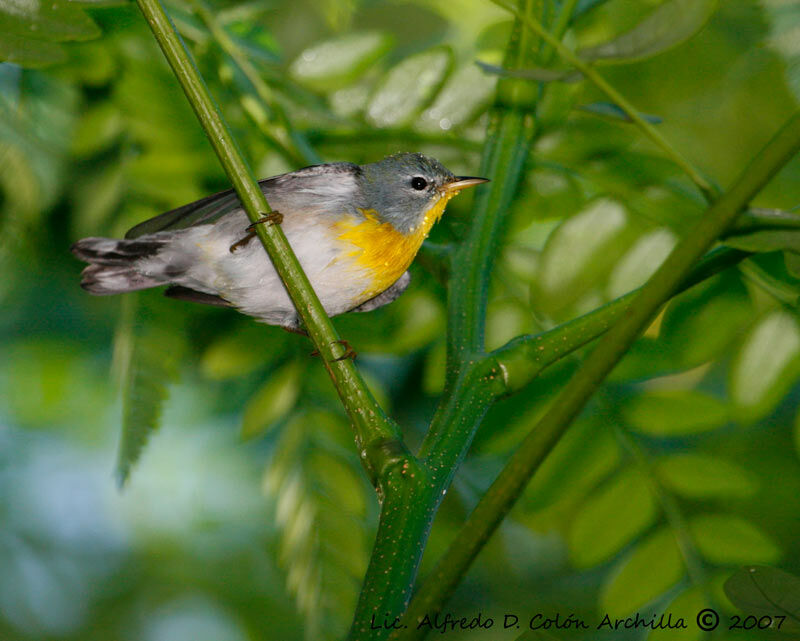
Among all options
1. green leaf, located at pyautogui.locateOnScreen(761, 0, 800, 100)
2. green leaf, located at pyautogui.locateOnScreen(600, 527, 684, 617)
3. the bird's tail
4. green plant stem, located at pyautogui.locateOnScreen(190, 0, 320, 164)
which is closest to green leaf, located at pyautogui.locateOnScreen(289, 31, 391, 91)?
green plant stem, located at pyautogui.locateOnScreen(190, 0, 320, 164)

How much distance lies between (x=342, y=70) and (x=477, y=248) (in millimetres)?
484

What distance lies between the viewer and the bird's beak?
40.8 inches

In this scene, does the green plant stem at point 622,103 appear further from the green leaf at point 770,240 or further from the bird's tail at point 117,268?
the bird's tail at point 117,268

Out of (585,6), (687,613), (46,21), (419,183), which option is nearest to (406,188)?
(419,183)

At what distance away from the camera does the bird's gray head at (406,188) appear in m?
1.20

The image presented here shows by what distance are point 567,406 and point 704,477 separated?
1.67 ft

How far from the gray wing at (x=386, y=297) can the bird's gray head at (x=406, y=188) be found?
0.34ft

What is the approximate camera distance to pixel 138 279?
113 centimetres

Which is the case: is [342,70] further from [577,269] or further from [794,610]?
[794,610]

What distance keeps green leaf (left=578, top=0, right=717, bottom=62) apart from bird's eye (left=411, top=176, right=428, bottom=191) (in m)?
0.57

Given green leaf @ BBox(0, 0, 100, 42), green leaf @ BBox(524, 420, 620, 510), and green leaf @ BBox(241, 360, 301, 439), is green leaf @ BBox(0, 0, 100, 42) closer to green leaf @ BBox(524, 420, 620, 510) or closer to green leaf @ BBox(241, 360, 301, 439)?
green leaf @ BBox(241, 360, 301, 439)

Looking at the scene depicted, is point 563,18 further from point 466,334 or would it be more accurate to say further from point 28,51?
point 28,51

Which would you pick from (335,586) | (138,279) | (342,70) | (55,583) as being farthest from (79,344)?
(335,586)

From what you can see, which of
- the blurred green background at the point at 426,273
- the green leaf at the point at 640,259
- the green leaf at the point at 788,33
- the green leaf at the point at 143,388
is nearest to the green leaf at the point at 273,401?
the blurred green background at the point at 426,273
